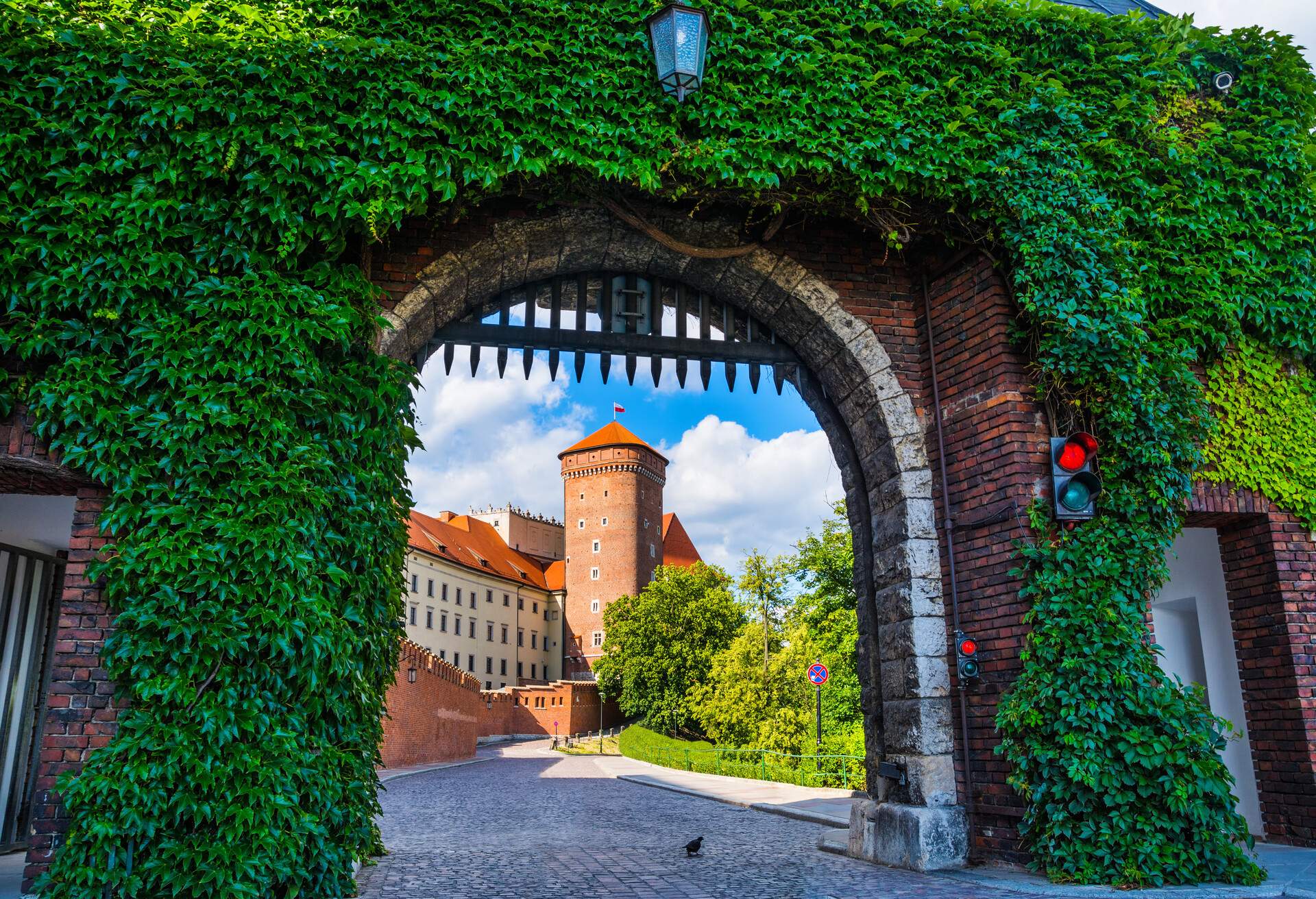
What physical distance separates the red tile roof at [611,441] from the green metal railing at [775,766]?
3087 cm

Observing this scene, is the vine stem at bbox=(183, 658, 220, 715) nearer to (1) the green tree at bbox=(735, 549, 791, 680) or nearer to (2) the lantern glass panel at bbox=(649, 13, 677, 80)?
(2) the lantern glass panel at bbox=(649, 13, 677, 80)

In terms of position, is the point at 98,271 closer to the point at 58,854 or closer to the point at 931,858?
the point at 58,854

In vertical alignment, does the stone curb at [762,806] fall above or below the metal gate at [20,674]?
below

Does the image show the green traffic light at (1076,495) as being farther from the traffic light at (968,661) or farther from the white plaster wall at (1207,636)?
the white plaster wall at (1207,636)

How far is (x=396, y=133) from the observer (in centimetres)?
594

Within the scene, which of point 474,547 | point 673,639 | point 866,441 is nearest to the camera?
point 866,441

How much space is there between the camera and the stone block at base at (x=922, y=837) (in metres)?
6.32

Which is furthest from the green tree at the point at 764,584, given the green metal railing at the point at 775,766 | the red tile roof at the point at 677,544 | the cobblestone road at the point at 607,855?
the red tile roof at the point at 677,544

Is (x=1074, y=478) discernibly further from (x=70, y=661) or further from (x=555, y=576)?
(x=555, y=576)

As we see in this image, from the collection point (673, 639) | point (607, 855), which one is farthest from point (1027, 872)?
point (673, 639)

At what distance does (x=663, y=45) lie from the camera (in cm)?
622

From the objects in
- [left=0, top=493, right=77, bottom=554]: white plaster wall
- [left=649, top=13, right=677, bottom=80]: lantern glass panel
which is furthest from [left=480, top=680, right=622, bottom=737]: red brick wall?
[left=649, top=13, right=677, bottom=80]: lantern glass panel

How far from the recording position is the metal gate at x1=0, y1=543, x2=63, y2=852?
7.45 m

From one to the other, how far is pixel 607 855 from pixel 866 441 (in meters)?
4.27
